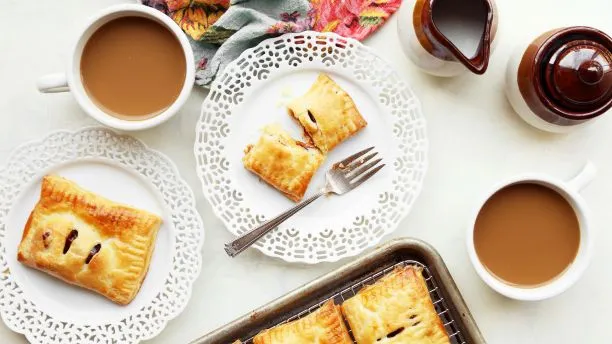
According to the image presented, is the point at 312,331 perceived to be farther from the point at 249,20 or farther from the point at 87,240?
the point at 249,20

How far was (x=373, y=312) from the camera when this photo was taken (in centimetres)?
200

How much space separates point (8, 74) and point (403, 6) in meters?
1.16

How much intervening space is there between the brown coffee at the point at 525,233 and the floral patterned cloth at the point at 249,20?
2.10 feet

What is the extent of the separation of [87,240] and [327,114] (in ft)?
2.49

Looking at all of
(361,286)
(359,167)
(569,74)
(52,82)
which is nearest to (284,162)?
(359,167)

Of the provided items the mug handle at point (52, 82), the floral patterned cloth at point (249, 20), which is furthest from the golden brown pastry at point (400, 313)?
the mug handle at point (52, 82)

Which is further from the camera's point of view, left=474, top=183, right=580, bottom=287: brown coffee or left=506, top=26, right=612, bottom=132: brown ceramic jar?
left=474, top=183, right=580, bottom=287: brown coffee

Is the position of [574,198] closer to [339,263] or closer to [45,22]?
[339,263]

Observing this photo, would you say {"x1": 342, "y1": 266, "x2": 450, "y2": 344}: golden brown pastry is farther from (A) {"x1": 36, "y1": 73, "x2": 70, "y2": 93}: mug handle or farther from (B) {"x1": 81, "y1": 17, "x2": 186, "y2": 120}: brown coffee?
(A) {"x1": 36, "y1": 73, "x2": 70, "y2": 93}: mug handle

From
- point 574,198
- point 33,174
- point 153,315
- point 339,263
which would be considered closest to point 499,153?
point 574,198

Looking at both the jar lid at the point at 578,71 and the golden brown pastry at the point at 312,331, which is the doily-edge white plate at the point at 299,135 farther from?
the jar lid at the point at 578,71

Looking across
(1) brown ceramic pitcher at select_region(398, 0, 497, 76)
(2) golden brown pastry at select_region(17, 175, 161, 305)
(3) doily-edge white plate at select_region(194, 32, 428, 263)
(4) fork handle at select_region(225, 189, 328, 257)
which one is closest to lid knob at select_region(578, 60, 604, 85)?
(1) brown ceramic pitcher at select_region(398, 0, 497, 76)

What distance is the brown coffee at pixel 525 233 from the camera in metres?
2.04

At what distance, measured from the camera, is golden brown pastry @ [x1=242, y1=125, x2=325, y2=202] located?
2.07 meters
